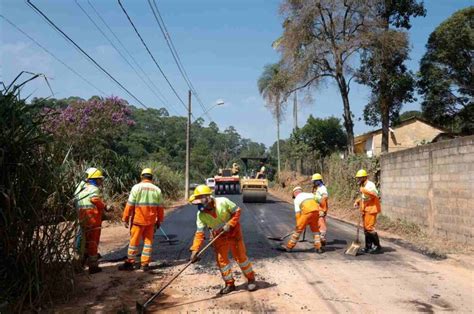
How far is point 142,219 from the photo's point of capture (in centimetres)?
815

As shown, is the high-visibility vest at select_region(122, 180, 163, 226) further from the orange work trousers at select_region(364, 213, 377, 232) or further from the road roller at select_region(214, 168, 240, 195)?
the road roller at select_region(214, 168, 240, 195)

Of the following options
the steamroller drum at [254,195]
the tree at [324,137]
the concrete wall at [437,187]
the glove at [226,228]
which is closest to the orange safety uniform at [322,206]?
the concrete wall at [437,187]

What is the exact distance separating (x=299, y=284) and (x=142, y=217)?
2910 millimetres

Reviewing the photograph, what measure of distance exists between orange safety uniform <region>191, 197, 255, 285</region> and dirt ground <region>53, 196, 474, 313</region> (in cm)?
32

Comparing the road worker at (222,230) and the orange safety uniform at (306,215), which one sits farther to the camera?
the orange safety uniform at (306,215)

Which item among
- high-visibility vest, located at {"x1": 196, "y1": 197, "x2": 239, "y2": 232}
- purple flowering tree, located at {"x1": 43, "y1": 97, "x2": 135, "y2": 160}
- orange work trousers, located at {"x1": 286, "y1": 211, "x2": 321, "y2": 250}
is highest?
purple flowering tree, located at {"x1": 43, "y1": 97, "x2": 135, "y2": 160}

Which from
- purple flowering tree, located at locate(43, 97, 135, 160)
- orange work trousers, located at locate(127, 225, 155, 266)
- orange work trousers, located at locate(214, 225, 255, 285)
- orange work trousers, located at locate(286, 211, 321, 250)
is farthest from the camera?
purple flowering tree, located at locate(43, 97, 135, 160)

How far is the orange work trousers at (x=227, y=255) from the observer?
6.71 meters

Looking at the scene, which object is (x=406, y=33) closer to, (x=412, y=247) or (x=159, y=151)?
(x=412, y=247)

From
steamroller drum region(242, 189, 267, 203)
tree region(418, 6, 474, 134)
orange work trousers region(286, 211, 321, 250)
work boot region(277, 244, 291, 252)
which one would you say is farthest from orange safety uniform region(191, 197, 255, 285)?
tree region(418, 6, 474, 134)

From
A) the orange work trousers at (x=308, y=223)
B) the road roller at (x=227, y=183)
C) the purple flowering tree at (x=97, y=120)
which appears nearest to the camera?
the orange work trousers at (x=308, y=223)

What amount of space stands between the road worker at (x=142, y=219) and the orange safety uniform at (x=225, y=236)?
5.09 feet

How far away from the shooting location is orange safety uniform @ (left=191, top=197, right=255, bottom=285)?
6.75m

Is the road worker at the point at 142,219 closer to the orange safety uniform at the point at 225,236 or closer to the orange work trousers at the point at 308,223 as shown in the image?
the orange safety uniform at the point at 225,236
